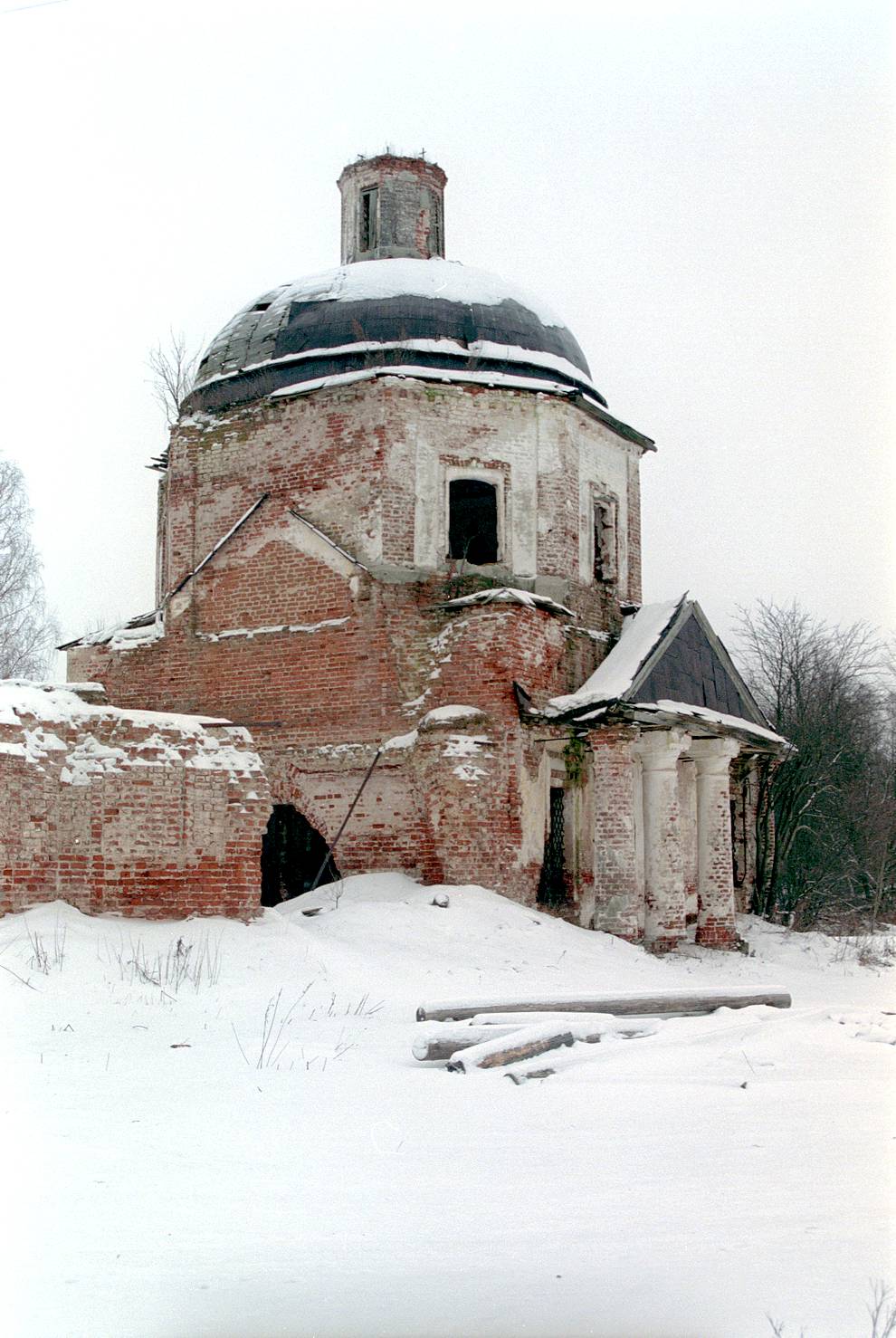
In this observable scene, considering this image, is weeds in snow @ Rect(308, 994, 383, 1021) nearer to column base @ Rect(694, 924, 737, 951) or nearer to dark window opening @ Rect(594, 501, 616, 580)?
column base @ Rect(694, 924, 737, 951)

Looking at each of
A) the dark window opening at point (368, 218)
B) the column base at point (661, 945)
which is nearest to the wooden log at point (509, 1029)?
the column base at point (661, 945)

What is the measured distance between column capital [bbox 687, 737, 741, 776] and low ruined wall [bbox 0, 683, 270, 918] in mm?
7639

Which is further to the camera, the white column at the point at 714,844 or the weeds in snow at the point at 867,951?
the white column at the point at 714,844

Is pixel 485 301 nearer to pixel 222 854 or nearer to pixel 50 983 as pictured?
pixel 222 854

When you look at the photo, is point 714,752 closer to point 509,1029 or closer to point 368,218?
point 368,218

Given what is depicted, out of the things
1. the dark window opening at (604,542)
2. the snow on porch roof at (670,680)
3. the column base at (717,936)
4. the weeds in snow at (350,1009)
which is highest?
the dark window opening at (604,542)

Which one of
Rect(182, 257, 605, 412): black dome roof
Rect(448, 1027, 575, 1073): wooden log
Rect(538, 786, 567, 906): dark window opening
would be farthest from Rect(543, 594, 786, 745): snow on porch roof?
Rect(448, 1027, 575, 1073): wooden log

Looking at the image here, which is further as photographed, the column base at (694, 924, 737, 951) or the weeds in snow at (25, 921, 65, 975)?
the column base at (694, 924, 737, 951)

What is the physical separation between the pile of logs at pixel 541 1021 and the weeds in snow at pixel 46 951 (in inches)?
104

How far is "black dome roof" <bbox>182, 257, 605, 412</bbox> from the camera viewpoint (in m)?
17.0

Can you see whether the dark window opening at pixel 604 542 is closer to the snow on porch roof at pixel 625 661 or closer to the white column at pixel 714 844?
the snow on porch roof at pixel 625 661

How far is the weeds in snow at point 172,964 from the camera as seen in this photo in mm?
8992

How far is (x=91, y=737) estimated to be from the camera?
11.0 m

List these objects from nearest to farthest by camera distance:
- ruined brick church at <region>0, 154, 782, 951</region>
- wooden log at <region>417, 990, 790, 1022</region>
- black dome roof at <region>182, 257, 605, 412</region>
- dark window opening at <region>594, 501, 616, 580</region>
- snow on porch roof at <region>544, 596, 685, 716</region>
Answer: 1. wooden log at <region>417, 990, 790, 1022</region>
2. ruined brick church at <region>0, 154, 782, 951</region>
3. snow on porch roof at <region>544, 596, 685, 716</region>
4. black dome roof at <region>182, 257, 605, 412</region>
5. dark window opening at <region>594, 501, 616, 580</region>
